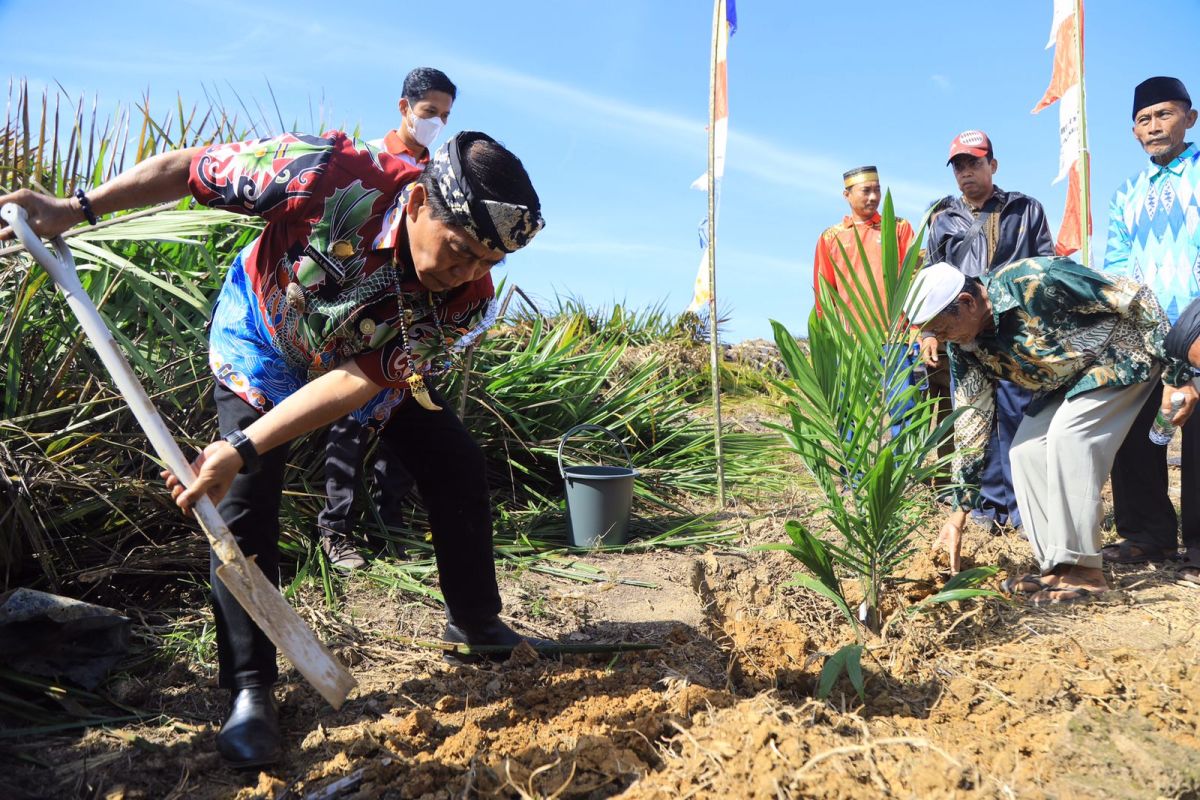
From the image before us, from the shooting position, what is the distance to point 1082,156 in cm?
465

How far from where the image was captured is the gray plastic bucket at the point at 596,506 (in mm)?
3773

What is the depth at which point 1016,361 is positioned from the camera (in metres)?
3.12

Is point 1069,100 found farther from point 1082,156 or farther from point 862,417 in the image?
point 862,417

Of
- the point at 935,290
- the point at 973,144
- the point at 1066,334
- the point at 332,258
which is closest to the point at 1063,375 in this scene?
the point at 1066,334

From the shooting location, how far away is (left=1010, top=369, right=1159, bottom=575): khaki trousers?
10.2 feet

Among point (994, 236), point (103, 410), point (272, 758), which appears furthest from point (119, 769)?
point (994, 236)

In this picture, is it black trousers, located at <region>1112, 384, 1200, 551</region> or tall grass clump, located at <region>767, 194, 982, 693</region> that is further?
black trousers, located at <region>1112, 384, 1200, 551</region>

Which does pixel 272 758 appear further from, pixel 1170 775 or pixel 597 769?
pixel 1170 775

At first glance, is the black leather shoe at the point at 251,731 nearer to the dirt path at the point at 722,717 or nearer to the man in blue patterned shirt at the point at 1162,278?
the dirt path at the point at 722,717

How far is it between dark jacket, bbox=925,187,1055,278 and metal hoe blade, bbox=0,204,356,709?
3.29m

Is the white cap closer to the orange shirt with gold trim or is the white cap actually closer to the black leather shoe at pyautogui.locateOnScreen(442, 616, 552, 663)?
the black leather shoe at pyautogui.locateOnScreen(442, 616, 552, 663)

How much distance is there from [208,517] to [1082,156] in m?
4.80

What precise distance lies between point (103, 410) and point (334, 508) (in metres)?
0.91

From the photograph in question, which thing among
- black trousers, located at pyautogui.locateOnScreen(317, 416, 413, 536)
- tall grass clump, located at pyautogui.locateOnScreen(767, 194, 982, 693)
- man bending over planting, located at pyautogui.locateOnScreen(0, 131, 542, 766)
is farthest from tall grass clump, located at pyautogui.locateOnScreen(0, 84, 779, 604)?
tall grass clump, located at pyautogui.locateOnScreen(767, 194, 982, 693)
